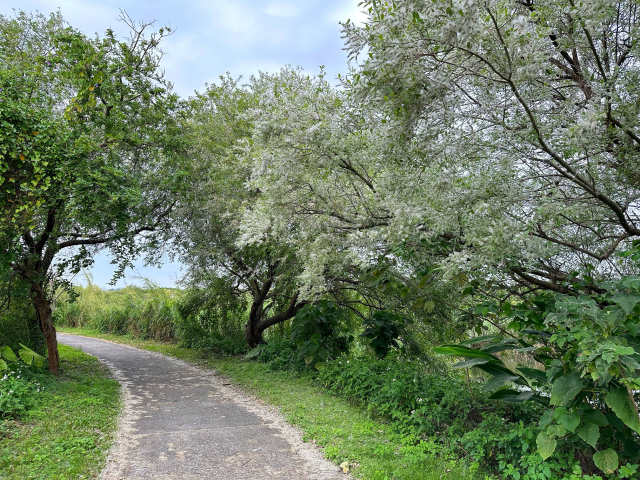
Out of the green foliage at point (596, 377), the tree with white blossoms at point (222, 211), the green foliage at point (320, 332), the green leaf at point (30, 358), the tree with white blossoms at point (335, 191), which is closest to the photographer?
the green foliage at point (596, 377)

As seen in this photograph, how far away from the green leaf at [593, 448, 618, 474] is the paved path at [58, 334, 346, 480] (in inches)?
83.7

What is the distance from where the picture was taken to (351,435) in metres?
5.02

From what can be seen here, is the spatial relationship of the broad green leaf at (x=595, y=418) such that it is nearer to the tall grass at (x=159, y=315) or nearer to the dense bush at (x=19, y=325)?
the tall grass at (x=159, y=315)

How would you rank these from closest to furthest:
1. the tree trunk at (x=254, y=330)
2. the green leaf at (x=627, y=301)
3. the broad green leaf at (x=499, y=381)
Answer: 1. the green leaf at (x=627, y=301)
2. the broad green leaf at (x=499, y=381)
3. the tree trunk at (x=254, y=330)

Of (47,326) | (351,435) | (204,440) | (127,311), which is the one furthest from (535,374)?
(127,311)

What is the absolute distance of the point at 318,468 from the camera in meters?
4.33

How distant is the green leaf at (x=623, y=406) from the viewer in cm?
307

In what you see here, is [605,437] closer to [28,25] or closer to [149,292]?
[28,25]

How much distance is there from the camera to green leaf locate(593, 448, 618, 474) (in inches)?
127

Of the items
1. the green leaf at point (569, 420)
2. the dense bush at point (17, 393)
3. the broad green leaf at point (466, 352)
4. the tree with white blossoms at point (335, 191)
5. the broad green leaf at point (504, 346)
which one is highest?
the tree with white blossoms at point (335, 191)

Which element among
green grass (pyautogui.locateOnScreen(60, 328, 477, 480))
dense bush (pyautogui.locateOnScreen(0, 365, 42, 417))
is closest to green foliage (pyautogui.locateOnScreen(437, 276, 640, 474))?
green grass (pyautogui.locateOnScreen(60, 328, 477, 480))

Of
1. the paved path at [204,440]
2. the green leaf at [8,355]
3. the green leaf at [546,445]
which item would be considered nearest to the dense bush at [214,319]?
the paved path at [204,440]

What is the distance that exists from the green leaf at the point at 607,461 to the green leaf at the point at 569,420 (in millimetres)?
273

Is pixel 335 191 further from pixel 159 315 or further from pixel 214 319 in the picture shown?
pixel 159 315
